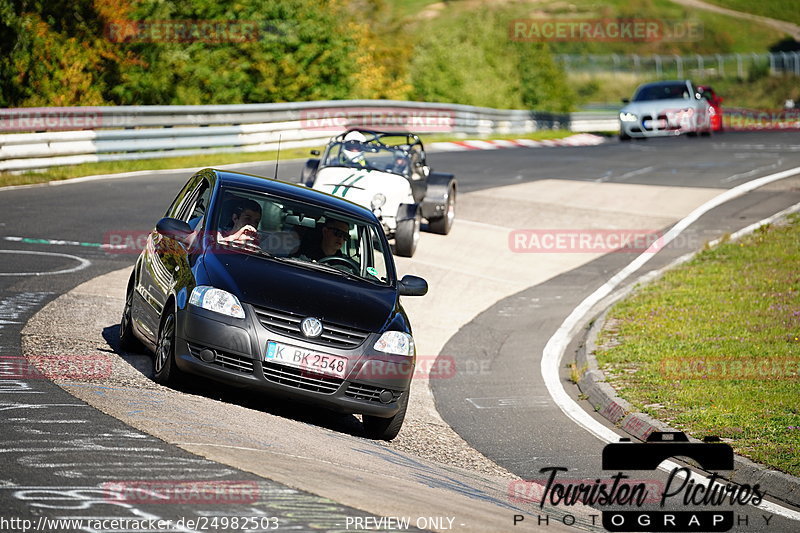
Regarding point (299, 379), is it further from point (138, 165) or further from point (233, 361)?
point (138, 165)

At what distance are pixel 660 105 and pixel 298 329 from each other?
27879 mm

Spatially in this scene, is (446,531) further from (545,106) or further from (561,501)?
(545,106)

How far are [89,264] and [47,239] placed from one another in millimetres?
1646

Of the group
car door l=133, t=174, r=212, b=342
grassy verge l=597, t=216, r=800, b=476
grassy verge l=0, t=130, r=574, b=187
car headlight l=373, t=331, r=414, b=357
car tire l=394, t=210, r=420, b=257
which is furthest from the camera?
grassy verge l=0, t=130, r=574, b=187

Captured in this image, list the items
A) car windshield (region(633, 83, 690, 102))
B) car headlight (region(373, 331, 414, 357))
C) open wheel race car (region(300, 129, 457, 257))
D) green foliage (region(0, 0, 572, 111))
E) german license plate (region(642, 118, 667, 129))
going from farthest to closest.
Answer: german license plate (region(642, 118, 667, 129)) < car windshield (region(633, 83, 690, 102)) < green foliage (region(0, 0, 572, 111)) < open wheel race car (region(300, 129, 457, 257)) < car headlight (region(373, 331, 414, 357))

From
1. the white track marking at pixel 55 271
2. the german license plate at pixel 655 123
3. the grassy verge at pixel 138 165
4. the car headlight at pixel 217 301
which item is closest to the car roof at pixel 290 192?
the car headlight at pixel 217 301

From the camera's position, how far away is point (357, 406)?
7.98m

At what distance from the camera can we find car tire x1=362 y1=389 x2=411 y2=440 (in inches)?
A: 328

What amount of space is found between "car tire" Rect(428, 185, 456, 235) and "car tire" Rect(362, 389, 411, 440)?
9.83 m

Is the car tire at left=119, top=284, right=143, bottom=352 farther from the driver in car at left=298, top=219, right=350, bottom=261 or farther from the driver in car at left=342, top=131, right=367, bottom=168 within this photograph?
the driver in car at left=342, top=131, right=367, bottom=168

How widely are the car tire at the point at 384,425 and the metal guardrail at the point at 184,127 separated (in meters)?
6.95

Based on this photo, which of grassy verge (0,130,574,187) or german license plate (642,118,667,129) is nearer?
grassy verge (0,130,574,187)

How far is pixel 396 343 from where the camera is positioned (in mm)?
8109

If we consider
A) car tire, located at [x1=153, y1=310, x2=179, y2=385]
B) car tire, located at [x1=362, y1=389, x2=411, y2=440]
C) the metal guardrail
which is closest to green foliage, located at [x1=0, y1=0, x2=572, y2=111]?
the metal guardrail
